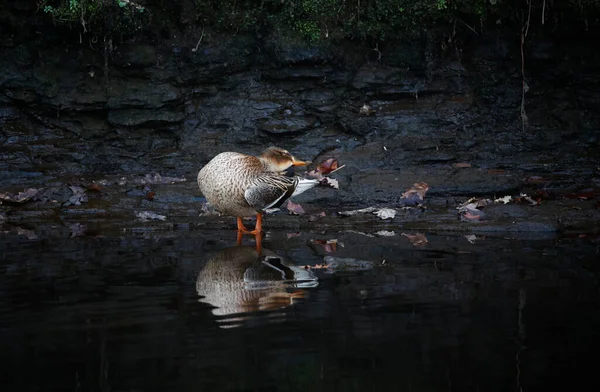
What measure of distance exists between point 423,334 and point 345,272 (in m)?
1.89

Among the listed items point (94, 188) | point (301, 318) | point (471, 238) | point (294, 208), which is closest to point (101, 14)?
point (94, 188)

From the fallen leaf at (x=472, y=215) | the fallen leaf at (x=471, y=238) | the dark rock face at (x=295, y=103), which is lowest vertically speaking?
the fallen leaf at (x=471, y=238)

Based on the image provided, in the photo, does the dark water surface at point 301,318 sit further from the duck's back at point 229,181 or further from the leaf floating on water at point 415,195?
the leaf floating on water at point 415,195

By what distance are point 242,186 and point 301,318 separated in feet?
12.6

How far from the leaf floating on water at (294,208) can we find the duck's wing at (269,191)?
0.86 m

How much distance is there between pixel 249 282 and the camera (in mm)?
6305

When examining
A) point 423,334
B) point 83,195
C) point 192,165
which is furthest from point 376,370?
point 192,165

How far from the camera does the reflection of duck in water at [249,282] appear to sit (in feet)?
18.4

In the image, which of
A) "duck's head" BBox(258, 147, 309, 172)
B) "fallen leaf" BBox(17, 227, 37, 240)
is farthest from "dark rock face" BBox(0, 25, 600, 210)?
"fallen leaf" BBox(17, 227, 37, 240)

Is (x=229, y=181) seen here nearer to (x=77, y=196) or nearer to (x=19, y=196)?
(x=77, y=196)

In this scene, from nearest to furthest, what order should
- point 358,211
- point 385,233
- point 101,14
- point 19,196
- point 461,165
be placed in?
1. point 385,233
2. point 358,211
3. point 19,196
4. point 461,165
5. point 101,14

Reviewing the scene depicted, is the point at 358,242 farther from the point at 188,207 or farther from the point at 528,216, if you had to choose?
the point at 188,207

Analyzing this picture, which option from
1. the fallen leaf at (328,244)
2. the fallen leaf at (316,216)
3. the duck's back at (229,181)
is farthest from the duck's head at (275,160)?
the fallen leaf at (328,244)

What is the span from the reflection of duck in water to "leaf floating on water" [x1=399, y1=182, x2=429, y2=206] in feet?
10.6
